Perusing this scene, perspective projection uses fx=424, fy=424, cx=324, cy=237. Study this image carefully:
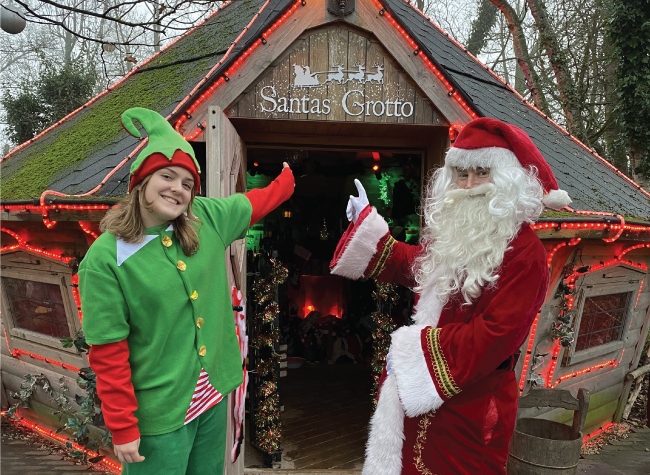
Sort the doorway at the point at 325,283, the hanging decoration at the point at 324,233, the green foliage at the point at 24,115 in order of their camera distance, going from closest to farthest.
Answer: the doorway at the point at 325,283
the green foliage at the point at 24,115
the hanging decoration at the point at 324,233

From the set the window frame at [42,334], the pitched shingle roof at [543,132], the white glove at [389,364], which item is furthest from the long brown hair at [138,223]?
the pitched shingle roof at [543,132]

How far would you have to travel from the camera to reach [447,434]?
2.07 m

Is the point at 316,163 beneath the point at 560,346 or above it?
above

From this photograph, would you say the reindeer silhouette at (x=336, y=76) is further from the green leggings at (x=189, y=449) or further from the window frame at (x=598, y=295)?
the window frame at (x=598, y=295)

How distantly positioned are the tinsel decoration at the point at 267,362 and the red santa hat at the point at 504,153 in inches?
112

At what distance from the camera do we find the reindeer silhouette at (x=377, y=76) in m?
3.25

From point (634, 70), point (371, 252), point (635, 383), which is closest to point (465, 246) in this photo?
point (371, 252)

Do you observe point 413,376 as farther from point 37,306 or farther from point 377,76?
point 37,306

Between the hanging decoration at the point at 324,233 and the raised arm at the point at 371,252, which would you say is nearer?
the raised arm at the point at 371,252

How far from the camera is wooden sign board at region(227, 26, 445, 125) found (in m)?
3.19

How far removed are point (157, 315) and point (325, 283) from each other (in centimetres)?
657

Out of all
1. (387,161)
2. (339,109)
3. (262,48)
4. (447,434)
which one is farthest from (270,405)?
(387,161)

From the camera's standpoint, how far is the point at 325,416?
5.72 m

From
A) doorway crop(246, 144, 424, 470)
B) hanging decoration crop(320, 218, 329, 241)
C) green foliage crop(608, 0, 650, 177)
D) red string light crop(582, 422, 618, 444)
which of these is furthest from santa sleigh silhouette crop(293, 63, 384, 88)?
green foliage crop(608, 0, 650, 177)
